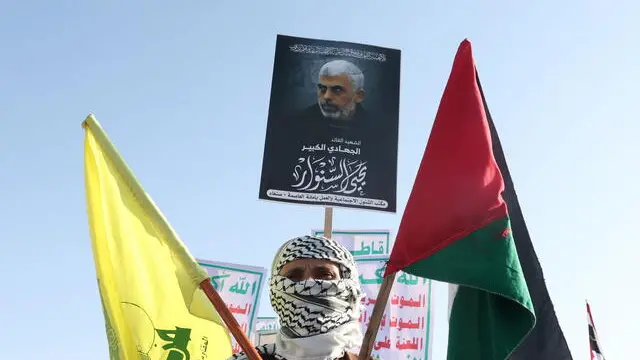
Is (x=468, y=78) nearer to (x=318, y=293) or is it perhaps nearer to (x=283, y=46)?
(x=318, y=293)

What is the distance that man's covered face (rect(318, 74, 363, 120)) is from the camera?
20.9 feet

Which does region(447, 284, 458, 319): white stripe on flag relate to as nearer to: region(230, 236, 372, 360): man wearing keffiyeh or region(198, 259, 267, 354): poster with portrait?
region(230, 236, 372, 360): man wearing keffiyeh

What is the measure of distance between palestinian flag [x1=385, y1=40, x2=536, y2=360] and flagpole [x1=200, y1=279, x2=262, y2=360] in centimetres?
56

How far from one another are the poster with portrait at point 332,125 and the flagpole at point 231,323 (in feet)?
10.0

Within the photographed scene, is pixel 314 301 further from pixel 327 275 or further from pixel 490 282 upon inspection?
pixel 490 282

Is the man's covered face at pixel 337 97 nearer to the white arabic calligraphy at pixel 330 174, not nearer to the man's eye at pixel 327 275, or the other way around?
the white arabic calligraphy at pixel 330 174

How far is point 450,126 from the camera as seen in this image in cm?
320

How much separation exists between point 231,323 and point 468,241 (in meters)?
0.94

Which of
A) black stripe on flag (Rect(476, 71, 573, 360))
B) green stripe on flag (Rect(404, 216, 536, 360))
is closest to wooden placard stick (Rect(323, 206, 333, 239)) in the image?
black stripe on flag (Rect(476, 71, 573, 360))

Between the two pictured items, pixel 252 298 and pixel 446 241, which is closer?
pixel 446 241

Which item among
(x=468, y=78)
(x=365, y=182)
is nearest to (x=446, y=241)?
(x=468, y=78)

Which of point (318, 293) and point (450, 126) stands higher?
point (450, 126)

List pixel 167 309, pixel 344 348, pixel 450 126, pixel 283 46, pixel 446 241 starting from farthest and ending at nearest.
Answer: pixel 283 46 → pixel 167 309 → pixel 450 126 → pixel 446 241 → pixel 344 348

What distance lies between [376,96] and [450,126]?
3324mm
